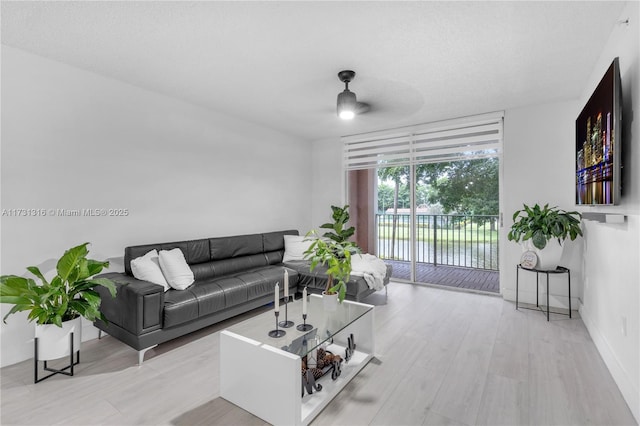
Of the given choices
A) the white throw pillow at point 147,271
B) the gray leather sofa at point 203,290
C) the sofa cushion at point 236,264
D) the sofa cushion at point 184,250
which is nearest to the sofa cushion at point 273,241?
the gray leather sofa at point 203,290

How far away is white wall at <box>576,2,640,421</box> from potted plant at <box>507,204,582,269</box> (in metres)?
0.59

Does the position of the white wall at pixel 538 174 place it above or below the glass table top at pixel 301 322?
above

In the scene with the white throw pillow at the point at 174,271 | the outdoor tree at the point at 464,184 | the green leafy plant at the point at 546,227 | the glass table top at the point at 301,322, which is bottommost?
the glass table top at the point at 301,322

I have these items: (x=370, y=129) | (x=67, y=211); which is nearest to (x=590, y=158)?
(x=370, y=129)

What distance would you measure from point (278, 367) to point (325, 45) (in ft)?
7.47

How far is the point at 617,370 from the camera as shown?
6.85 feet

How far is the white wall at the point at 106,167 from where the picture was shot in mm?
2502

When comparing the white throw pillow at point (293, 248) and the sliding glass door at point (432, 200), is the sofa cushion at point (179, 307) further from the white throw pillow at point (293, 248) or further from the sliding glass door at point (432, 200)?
the sliding glass door at point (432, 200)

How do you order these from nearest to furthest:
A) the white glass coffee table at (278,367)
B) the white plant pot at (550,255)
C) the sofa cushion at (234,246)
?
the white glass coffee table at (278,367) < the white plant pot at (550,255) < the sofa cushion at (234,246)

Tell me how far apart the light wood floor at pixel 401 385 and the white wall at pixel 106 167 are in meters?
0.84

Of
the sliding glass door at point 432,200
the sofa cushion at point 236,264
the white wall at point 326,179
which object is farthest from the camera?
the white wall at point 326,179

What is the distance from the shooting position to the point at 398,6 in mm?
1958

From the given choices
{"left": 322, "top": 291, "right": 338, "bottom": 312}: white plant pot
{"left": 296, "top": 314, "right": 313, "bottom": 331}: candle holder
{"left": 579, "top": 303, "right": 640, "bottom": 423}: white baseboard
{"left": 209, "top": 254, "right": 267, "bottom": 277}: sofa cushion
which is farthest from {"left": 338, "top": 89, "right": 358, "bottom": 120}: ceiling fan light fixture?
{"left": 579, "top": 303, "right": 640, "bottom": 423}: white baseboard

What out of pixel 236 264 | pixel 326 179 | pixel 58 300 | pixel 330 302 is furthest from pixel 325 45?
pixel 326 179
